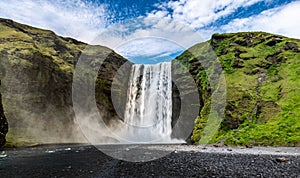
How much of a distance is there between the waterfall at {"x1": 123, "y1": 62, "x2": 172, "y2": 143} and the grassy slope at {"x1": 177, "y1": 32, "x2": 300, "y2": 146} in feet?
23.1

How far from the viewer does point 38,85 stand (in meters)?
47.5

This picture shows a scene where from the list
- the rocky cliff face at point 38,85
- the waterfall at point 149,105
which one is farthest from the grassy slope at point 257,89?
the rocky cliff face at point 38,85

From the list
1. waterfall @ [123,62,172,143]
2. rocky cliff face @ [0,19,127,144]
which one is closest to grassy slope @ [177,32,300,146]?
waterfall @ [123,62,172,143]

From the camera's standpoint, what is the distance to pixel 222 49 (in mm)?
50375

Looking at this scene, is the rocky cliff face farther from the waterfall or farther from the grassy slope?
the grassy slope

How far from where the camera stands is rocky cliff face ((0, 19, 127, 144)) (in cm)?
4166

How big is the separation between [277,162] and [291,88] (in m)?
23.3

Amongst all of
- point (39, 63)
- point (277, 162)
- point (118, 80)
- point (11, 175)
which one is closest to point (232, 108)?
point (277, 162)

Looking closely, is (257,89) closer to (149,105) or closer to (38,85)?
(149,105)

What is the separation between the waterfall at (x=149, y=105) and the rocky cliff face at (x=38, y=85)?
6691 millimetres

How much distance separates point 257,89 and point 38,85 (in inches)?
1562

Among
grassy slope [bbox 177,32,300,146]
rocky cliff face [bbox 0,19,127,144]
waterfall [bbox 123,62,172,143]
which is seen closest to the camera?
grassy slope [bbox 177,32,300,146]

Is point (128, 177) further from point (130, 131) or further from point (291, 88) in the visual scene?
point (130, 131)

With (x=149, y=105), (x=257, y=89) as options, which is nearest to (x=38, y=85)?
(x=149, y=105)
